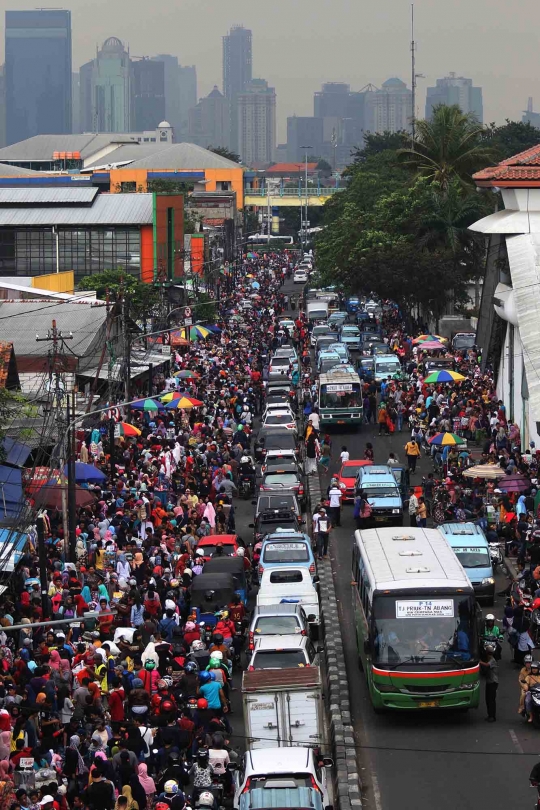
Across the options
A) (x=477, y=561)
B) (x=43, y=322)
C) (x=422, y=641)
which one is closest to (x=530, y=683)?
(x=422, y=641)

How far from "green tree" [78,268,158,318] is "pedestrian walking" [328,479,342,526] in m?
24.2

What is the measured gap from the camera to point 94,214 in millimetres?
84562

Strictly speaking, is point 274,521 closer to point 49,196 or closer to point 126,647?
point 126,647

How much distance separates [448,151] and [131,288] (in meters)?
19.4

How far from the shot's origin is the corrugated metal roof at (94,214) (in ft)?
275

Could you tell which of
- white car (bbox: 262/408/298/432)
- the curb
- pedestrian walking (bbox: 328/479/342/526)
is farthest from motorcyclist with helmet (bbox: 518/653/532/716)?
white car (bbox: 262/408/298/432)

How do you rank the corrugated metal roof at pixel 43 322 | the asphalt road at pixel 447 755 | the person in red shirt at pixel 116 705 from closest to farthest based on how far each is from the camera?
the asphalt road at pixel 447 755 → the person in red shirt at pixel 116 705 → the corrugated metal roof at pixel 43 322

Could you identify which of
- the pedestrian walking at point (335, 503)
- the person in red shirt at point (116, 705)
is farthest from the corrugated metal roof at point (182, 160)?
the person in red shirt at point (116, 705)

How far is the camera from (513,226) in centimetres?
4609

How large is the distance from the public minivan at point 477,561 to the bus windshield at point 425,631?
251 inches

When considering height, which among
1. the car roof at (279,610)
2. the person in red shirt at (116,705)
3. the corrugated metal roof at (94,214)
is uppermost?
the corrugated metal roof at (94,214)

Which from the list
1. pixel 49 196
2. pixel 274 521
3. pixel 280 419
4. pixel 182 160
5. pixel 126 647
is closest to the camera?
pixel 126 647

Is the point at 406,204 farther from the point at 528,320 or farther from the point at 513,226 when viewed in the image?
the point at 528,320

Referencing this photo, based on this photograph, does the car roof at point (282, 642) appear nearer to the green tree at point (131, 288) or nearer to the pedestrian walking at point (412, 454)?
the pedestrian walking at point (412, 454)
